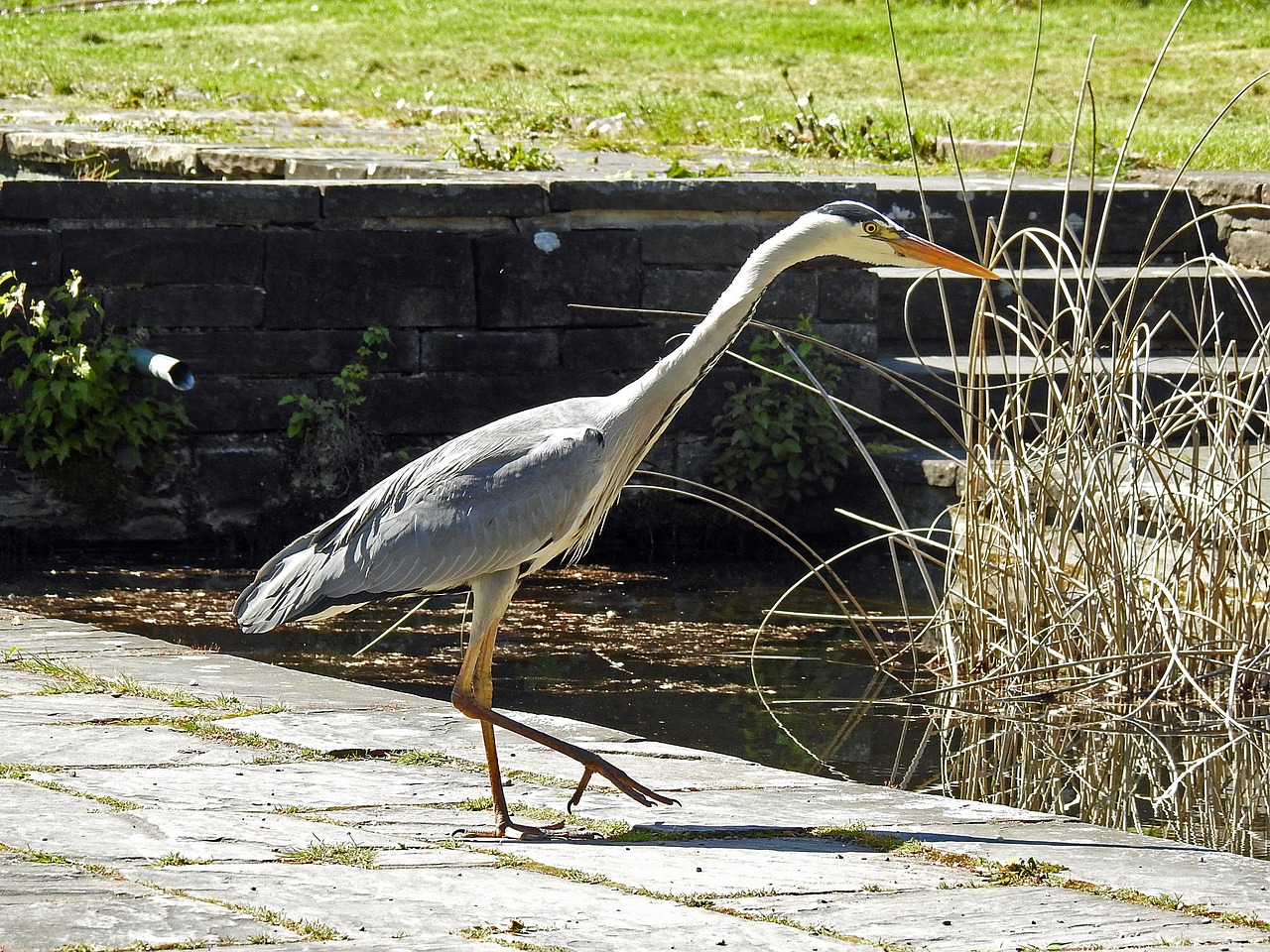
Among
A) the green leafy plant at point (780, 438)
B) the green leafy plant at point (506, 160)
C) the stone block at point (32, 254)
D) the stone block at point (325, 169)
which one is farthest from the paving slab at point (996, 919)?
the stone block at point (325, 169)

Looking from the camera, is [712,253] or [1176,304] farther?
[1176,304]

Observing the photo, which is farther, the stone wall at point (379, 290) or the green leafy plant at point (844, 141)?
the green leafy plant at point (844, 141)

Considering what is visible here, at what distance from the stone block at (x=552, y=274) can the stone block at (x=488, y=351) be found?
7 centimetres

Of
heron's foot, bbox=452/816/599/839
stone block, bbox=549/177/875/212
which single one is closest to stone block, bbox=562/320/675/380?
stone block, bbox=549/177/875/212

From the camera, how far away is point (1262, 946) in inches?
111

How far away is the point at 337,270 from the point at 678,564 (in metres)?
2.02

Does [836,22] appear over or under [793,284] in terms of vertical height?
over

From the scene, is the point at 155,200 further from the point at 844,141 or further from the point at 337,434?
the point at 844,141

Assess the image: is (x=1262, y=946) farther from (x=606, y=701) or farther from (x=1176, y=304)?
(x=1176, y=304)

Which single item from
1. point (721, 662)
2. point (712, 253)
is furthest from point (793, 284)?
point (721, 662)

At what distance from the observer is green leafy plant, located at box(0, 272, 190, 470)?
750 centimetres

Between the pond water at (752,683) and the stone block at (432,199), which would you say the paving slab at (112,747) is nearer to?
the pond water at (752,683)

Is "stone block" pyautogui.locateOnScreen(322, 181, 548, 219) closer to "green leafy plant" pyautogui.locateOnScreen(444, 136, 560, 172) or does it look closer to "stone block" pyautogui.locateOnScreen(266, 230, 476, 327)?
"stone block" pyautogui.locateOnScreen(266, 230, 476, 327)

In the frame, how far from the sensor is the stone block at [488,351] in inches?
317
